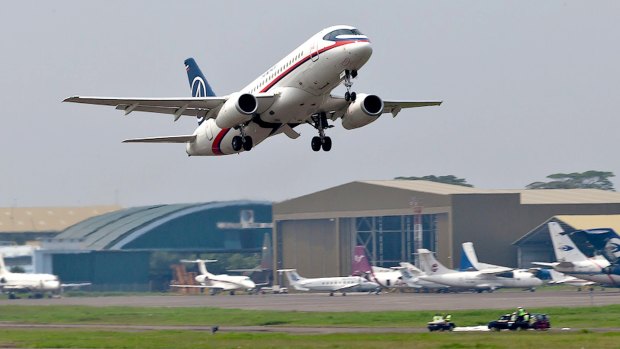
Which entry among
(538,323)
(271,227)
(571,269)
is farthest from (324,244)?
(538,323)

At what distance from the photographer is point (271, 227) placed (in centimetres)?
13462

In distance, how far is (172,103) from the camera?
181 feet

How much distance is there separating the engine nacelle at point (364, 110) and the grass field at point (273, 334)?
10.8 metres

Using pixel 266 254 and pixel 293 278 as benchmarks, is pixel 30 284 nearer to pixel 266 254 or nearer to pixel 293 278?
pixel 293 278

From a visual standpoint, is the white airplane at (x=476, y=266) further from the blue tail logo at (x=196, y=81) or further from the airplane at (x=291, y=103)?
the airplane at (x=291, y=103)

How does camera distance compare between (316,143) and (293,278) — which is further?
(293,278)

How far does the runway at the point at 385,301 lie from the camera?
84.8 m

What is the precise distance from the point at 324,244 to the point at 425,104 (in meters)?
70.4

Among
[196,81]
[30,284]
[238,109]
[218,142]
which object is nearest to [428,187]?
[30,284]

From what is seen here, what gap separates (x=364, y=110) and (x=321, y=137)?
3.60m

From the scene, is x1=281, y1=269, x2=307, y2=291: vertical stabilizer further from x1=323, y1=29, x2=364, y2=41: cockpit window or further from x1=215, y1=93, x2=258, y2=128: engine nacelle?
x1=323, y1=29, x2=364, y2=41: cockpit window

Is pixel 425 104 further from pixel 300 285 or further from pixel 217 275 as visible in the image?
pixel 217 275

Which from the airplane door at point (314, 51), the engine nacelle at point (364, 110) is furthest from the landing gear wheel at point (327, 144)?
the airplane door at point (314, 51)

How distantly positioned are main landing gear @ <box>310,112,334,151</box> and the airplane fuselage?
93 centimetres
